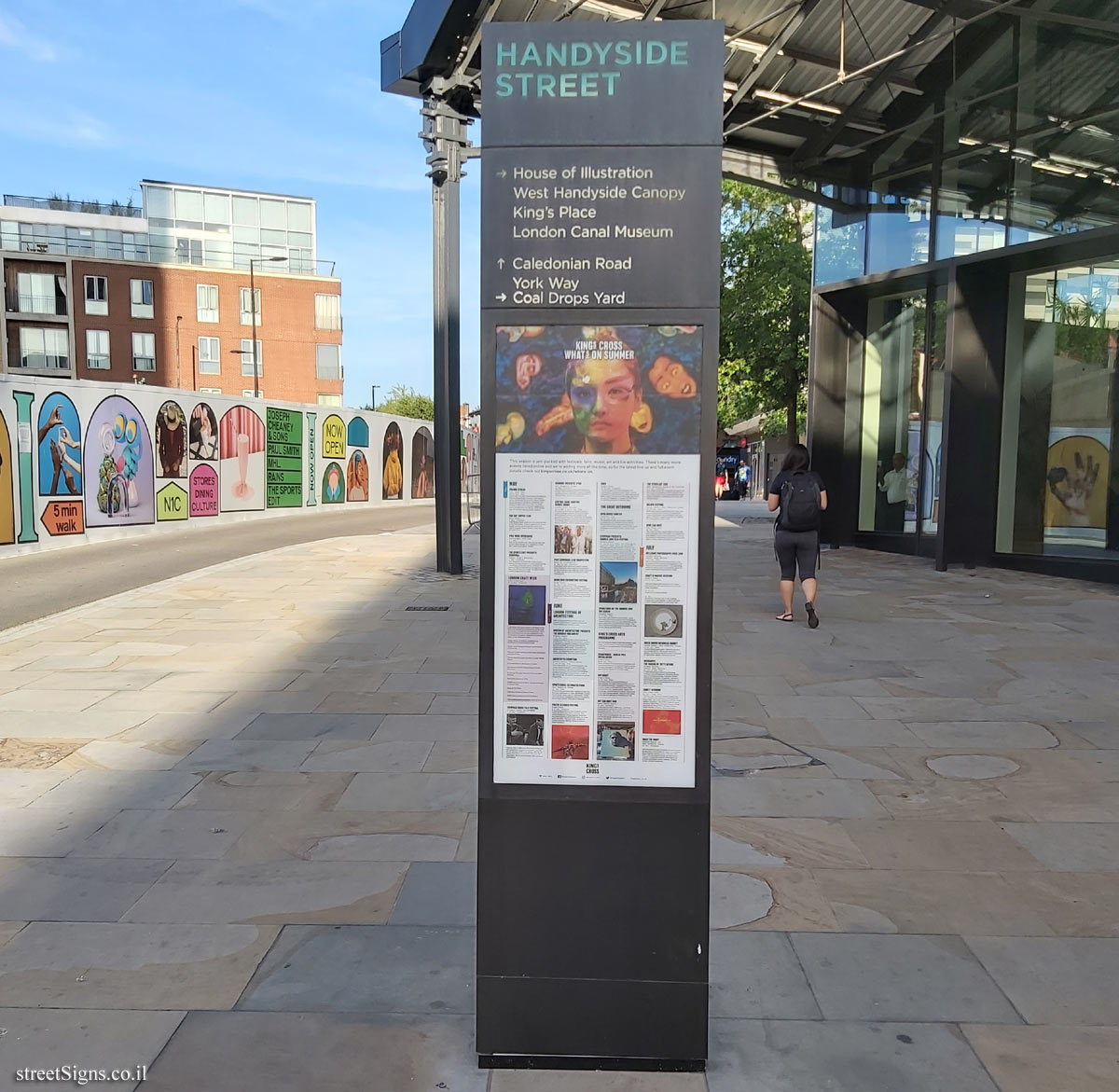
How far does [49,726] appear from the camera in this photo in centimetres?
621

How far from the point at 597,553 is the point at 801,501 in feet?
24.0

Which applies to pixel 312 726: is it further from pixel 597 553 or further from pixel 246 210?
pixel 246 210

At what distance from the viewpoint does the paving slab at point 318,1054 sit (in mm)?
2697

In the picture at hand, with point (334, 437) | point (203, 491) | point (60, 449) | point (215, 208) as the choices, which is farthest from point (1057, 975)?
point (215, 208)

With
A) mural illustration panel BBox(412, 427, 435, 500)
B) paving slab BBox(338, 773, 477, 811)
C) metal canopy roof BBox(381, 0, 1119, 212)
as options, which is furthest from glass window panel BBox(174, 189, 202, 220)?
paving slab BBox(338, 773, 477, 811)

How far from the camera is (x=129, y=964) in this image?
333cm

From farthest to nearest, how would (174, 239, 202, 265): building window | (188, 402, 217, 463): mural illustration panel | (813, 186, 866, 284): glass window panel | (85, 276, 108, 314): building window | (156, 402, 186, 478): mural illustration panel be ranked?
(174, 239, 202, 265): building window, (85, 276, 108, 314): building window, (188, 402, 217, 463): mural illustration panel, (156, 402, 186, 478): mural illustration panel, (813, 186, 866, 284): glass window panel

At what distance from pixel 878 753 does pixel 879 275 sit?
38.6 ft

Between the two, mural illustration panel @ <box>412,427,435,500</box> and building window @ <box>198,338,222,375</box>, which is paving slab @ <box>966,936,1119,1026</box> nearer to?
mural illustration panel @ <box>412,427,435,500</box>

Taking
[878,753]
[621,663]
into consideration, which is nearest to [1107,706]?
[878,753]

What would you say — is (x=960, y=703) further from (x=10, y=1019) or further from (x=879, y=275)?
(x=879, y=275)

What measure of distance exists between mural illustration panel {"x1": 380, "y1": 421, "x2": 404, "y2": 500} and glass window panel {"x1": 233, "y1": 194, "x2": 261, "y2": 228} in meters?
34.4

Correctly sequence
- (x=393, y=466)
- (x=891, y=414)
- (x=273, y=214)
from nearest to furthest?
(x=891, y=414)
(x=393, y=466)
(x=273, y=214)

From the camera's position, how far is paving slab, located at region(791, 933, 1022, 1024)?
305cm
